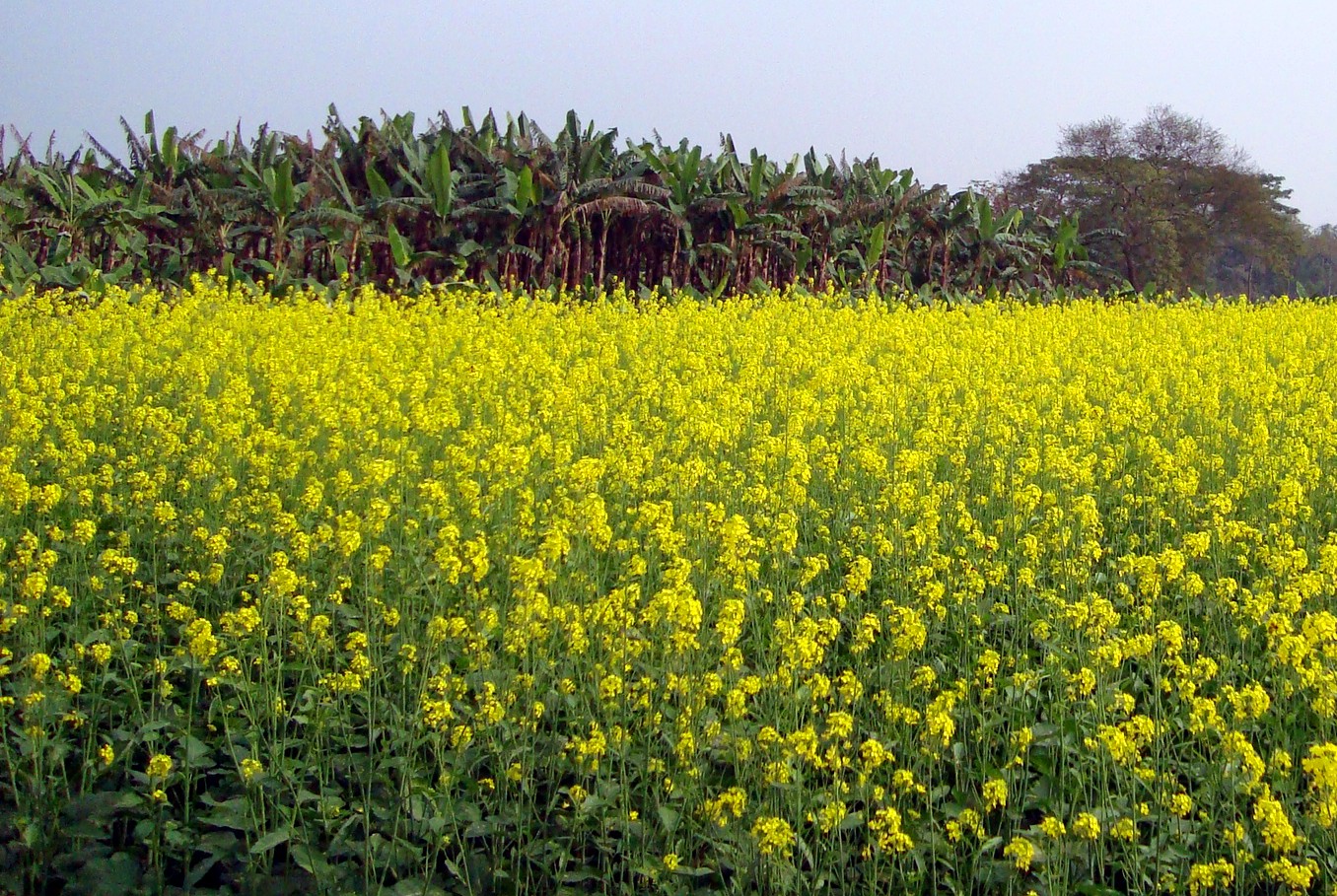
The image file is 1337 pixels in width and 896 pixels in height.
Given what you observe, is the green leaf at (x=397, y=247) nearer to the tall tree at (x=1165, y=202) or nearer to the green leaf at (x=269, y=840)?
the green leaf at (x=269, y=840)

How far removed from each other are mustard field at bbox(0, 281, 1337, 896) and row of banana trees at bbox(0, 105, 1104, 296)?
18.0ft

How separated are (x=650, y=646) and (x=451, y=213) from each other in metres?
9.66

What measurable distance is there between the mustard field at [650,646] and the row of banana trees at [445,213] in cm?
548

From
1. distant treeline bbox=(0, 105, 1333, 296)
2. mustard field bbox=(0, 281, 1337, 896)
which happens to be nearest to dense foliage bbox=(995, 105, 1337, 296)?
distant treeline bbox=(0, 105, 1333, 296)

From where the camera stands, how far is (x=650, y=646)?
3211 millimetres

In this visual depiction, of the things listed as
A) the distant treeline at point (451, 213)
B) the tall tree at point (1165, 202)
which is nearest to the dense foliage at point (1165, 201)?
the tall tree at point (1165, 202)

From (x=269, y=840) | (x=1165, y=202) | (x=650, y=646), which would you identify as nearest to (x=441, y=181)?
(x=650, y=646)

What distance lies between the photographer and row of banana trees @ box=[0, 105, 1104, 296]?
11742 millimetres

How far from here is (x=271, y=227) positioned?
1207cm

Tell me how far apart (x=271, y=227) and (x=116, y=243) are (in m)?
1.67

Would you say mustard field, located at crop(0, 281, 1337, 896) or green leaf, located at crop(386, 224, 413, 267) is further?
green leaf, located at crop(386, 224, 413, 267)

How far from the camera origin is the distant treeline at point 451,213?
1175 centimetres

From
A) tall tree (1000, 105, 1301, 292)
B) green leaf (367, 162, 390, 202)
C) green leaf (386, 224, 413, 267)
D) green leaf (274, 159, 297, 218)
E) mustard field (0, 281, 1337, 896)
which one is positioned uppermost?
tall tree (1000, 105, 1301, 292)

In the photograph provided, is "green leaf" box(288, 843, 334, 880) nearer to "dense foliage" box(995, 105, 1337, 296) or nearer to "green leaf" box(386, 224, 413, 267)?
"green leaf" box(386, 224, 413, 267)
